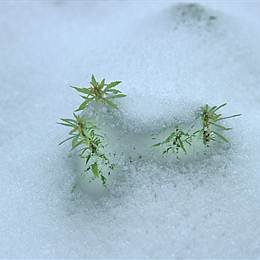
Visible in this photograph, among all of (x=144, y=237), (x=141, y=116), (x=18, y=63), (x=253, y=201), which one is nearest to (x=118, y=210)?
(x=144, y=237)

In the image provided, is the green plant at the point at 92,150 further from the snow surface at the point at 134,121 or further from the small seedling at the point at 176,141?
the small seedling at the point at 176,141

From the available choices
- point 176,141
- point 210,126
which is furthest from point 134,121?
point 210,126

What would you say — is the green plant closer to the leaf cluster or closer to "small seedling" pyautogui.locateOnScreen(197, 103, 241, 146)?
the leaf cluster

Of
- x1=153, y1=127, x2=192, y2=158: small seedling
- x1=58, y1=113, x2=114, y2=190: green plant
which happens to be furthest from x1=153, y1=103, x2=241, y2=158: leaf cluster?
x1=58, y1=113, x2=114, y2=190: green plant

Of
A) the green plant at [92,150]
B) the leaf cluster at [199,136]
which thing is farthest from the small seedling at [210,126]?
the green plant at [92,150]

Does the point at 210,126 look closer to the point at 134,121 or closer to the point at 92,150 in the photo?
the point at 134,121
